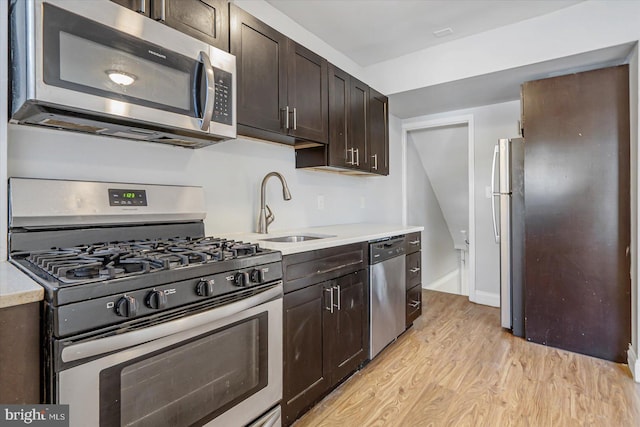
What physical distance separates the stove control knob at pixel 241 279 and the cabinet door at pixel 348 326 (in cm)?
71

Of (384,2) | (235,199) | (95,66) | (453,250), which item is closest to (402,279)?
(235,199)

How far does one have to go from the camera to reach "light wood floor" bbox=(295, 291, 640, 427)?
175 centimetres

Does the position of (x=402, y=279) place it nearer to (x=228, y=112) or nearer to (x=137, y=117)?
(x=228, y=112)

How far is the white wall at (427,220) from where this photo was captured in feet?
14.6

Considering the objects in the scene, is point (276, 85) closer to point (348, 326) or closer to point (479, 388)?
point (348, 326)

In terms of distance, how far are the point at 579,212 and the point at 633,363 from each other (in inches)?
41.0

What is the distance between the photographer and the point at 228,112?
5.21 feet

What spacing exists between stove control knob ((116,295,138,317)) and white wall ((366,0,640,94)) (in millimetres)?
2982

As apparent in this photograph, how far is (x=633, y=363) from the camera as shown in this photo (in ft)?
7.10

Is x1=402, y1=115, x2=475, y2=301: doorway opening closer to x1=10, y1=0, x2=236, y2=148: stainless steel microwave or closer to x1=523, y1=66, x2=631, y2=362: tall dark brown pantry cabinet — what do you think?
x1=523, y1=66, x2=631, y2=362: tall dark brown pantry cabinet

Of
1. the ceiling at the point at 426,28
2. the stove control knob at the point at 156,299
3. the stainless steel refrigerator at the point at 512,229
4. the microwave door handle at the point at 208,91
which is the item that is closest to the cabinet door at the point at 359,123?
the ceiling at the point at 426,28

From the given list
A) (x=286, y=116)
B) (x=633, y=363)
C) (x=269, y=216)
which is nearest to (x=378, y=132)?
(x=286, y=116)

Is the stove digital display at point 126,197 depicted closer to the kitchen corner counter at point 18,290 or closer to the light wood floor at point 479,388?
the kitchen corner counter at point 18,290

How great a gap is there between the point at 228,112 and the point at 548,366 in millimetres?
2664
